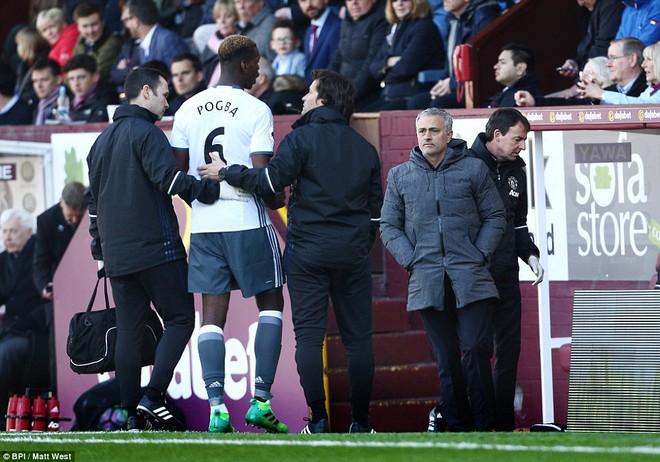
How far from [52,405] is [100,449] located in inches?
142

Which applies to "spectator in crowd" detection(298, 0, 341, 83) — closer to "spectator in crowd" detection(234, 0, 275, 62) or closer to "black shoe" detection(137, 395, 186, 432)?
"spectator in crowd" detection(234, 0, 275, 62)

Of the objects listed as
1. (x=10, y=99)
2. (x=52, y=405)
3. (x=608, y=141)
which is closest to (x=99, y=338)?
(x=52, y=405)

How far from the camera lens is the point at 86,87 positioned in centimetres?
1350

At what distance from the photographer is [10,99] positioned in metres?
14.4

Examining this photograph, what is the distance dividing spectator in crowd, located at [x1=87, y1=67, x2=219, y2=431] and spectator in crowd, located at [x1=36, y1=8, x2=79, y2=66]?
708 cm

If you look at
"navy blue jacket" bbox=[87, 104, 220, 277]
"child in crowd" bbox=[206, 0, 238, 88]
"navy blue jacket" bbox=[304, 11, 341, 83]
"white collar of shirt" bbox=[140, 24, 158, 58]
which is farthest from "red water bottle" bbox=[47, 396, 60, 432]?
"white collar of shirt" bbox=[140, 24, 158, 58]

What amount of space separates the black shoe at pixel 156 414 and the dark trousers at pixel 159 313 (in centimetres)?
10

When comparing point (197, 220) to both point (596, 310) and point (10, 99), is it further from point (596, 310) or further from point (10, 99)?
point (10, 99)

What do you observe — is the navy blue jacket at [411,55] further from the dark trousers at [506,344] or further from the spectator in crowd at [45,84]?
the dark trousers at [506,344]

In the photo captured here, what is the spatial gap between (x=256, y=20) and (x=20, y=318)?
3.67 m

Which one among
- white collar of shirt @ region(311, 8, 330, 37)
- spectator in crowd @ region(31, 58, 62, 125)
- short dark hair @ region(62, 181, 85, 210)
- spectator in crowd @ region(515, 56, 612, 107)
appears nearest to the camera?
spectator in crowd @ region(515, 56, 612, 107)

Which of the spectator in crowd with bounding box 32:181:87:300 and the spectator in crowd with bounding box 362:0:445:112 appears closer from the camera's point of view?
the spectator in crowd with bounding box 32:181:87:300

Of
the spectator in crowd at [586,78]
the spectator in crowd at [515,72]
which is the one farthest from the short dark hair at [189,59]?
the spectator in crowd at [586,78]

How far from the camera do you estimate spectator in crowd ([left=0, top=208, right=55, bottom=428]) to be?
11672 millimetres
